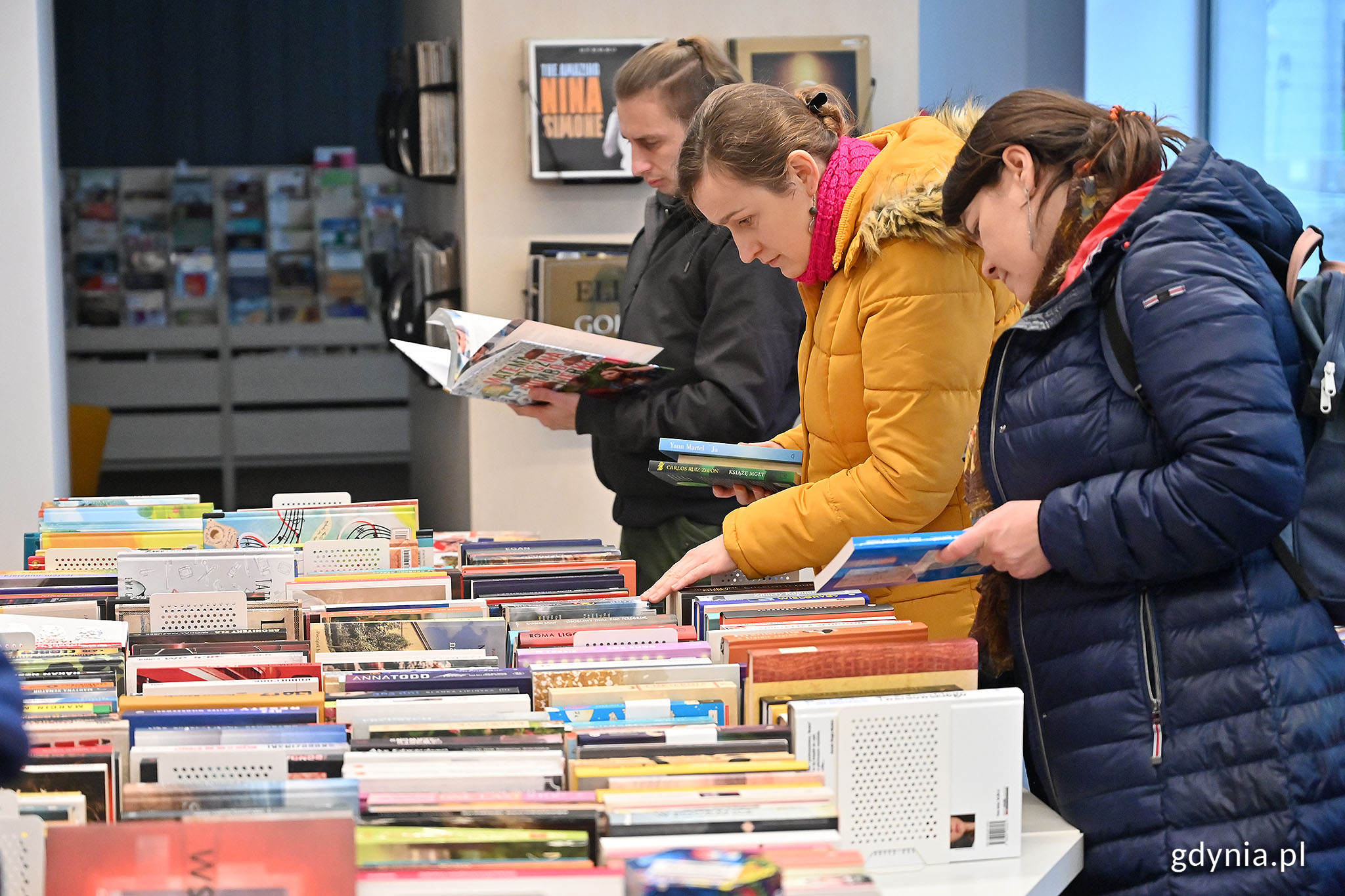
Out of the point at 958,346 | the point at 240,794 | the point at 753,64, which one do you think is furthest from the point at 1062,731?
the point at 753,64

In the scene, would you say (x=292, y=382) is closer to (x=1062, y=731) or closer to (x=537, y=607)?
(x=537, y=607)

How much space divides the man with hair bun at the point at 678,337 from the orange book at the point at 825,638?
88cm

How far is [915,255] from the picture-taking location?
2.01m

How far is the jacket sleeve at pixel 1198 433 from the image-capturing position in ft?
4.99

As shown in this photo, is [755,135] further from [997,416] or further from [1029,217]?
[997,416]

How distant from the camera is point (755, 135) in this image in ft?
7.04

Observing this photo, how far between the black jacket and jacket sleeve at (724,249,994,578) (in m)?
0.56

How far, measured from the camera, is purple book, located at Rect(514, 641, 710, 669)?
5.95 feet

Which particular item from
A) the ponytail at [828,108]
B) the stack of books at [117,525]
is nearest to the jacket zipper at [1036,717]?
the ponytail at [828,108]

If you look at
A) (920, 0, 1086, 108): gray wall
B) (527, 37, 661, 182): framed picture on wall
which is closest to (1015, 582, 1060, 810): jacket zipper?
(527, 37, 661, 182): framed picture on wall

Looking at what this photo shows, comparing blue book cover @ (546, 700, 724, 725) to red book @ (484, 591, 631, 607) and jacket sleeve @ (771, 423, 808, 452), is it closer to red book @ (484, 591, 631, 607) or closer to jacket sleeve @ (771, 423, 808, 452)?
red book @ (484, 591, 631, 607)

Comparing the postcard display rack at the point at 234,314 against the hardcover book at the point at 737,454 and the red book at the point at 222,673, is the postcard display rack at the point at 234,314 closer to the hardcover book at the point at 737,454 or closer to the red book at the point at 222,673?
the hardcover book at the point at 737,454

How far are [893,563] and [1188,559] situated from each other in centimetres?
37

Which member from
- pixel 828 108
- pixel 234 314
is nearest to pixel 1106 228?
pixel 828 108
